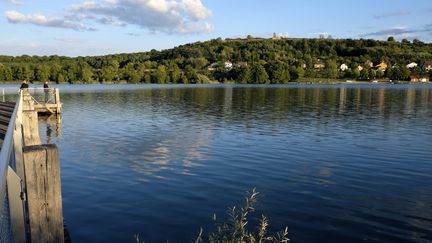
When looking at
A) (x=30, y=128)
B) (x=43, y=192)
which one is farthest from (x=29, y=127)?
(x=43, y=192)

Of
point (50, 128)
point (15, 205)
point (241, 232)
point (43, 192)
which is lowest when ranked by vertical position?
point (50, 128)

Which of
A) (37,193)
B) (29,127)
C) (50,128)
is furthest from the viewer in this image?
(50,128)

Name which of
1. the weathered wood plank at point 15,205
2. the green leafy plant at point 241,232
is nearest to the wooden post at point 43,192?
the weathered wood plank at point 15,205

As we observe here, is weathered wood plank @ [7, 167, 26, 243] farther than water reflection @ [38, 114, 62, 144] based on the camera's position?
No

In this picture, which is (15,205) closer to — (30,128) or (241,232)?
(241,232)

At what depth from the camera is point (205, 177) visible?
1958 centimetres

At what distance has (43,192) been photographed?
20.0 feet

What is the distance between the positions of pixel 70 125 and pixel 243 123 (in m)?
18.1

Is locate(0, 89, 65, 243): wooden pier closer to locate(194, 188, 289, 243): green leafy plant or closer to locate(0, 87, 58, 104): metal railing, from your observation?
locate(194, 188, 289, 243): green leafy plant

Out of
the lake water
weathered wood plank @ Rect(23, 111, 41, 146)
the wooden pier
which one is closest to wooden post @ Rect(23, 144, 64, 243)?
the wooden pier

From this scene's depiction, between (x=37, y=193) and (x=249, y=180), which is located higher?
(x=37, y=193)

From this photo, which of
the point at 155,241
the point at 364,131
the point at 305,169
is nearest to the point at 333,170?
the point at 305,169

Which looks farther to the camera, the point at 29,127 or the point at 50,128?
the point at 50,128

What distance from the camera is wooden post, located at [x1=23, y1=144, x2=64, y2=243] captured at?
576 cm
